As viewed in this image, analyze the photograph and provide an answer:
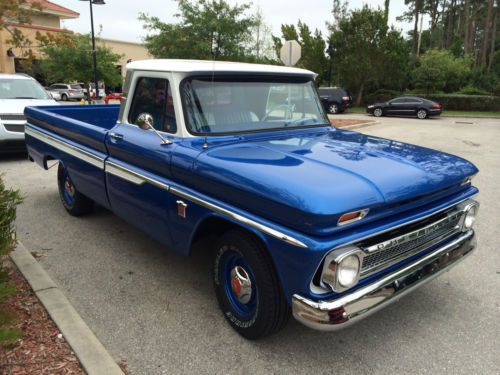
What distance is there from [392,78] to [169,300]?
104ft

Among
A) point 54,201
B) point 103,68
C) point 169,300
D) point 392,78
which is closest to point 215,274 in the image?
point 169,300

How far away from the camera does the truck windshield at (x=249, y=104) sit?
11.1ft

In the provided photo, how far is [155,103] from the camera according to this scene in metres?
3.64

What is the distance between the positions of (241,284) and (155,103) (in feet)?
5.82

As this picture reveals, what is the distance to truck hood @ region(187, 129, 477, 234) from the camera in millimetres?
2318

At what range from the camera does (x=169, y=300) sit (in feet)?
11.4

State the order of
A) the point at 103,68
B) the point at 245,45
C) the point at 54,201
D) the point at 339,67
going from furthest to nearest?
1. the point at 339,67
2. the point at 103,68
3. the point at 245,45
4. the point at 54,201

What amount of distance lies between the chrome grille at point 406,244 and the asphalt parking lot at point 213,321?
671mm

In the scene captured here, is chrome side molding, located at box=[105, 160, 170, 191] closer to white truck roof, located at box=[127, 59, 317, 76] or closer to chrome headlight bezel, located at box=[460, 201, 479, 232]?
white truck roof, located at box=[127, 59, 317, 76]

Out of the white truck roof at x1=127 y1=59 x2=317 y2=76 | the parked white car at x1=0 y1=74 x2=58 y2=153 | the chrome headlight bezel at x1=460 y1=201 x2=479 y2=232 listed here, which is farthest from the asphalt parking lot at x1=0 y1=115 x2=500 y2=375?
the parked white car at x1=0 y1=74 x2=58 y2=153

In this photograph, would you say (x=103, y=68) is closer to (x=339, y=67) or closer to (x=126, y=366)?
(x=339, y=67)

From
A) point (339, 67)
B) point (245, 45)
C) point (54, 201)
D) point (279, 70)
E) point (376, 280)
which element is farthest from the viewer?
point (339, 67)

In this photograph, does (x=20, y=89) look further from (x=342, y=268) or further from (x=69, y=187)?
(x=342, y=268)

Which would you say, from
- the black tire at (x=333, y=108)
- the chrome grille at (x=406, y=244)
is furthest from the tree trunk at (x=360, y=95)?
the chrome grille at (x=406, y=244)
